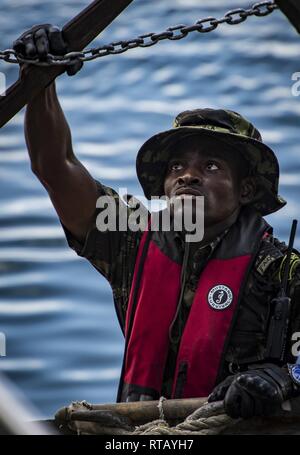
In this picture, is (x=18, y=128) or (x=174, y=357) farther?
(x=18, y=128)

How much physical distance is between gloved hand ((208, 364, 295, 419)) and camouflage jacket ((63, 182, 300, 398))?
0.41 metres

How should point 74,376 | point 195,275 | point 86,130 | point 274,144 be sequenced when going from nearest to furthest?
point 195,275
point 74,376
point 274,144
point 86,130

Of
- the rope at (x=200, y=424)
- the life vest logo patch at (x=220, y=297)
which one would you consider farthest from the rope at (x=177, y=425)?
the life vest logo patch at (x=220, y=297)

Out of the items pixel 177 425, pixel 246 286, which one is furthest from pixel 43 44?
pixel 177 425

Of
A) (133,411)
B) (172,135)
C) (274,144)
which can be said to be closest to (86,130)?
(274,144)

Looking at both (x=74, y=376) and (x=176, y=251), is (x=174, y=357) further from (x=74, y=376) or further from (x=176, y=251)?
(x=74, y=376)

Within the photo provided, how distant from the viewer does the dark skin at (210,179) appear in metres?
5.38

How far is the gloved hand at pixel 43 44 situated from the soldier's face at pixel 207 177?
83 cm

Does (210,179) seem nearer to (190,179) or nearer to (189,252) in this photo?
(190,179)

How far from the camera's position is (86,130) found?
1249 centimetres


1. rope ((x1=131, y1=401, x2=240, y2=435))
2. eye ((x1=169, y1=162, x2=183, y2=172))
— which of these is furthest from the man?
rope ((x1=131, y1=401, x2=240, y2=435))

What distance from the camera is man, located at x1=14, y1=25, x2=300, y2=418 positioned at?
5.04 m

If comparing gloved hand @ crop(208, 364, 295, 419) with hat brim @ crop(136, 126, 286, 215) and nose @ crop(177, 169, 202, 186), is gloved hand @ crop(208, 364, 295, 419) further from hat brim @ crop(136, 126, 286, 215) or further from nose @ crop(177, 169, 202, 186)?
hat brim @ crop(136, 126, 286, 215)
